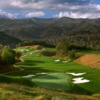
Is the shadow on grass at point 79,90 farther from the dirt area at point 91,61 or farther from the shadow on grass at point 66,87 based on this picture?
the dirt area at point 91,61

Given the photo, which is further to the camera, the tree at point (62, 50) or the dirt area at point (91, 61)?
the tree at point (62, 50)

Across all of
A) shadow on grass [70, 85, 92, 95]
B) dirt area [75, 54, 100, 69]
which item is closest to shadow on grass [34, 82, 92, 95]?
shadow on grass [70, 85, 92, 95]

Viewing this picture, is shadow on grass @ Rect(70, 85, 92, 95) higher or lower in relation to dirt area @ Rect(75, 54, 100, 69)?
higher

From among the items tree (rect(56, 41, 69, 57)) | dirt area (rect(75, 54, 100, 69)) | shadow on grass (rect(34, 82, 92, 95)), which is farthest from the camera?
tree (rect(56, 41, 69, 57))

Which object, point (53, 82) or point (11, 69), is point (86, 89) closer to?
point (53, 82)

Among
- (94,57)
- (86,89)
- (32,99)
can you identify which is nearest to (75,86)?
(86,89)

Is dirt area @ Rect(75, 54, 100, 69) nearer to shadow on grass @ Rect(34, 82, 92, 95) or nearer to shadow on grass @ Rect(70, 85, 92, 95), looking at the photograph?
shadow on grass @ Rect(70, 85, 92, 95)

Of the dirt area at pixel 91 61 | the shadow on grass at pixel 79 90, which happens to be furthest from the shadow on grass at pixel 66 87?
the dirt area at pixel 91 61

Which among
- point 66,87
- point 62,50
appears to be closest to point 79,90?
point 66,87

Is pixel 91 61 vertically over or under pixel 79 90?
under

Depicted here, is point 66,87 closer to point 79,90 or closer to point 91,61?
point 79,90

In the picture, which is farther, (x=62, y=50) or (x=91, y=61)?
(x=62, y=50)
